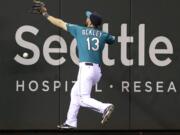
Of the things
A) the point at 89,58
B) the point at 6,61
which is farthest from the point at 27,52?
the point at 89,58

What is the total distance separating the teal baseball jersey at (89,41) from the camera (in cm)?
1398

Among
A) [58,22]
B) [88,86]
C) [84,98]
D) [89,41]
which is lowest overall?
[84,98]

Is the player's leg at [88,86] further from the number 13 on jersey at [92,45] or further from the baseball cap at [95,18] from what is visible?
the baseball cap at [95,18]

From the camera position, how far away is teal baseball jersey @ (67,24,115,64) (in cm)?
1398

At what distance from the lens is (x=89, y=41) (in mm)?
13969

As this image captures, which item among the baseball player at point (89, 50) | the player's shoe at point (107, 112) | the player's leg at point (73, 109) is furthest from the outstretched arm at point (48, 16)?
the player's shoe at point (107, 112)

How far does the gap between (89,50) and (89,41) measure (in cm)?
15

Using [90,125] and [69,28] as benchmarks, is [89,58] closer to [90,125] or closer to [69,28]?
[69,28]

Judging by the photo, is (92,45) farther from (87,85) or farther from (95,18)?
(87,85)

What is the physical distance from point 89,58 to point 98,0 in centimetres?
152

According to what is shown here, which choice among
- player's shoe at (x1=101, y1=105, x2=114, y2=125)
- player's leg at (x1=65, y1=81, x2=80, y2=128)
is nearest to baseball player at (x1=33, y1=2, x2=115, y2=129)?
player's shoe at (x1=101, y1=105, x2=114, y2=125)

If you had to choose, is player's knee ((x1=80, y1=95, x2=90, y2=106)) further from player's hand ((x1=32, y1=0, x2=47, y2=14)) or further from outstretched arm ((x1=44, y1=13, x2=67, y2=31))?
player's hand ((x1=32, y1=0, x2=47, y2=14))

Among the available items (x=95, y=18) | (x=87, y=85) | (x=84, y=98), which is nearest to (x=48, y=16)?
(x=95, y=18)

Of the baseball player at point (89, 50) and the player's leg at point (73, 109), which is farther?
the player's leg at point (73, 109)
